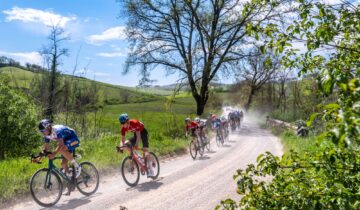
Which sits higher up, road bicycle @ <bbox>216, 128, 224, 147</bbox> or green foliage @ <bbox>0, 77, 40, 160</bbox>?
green foliage @ <bbox>0, 77, 40, 160</bbox>

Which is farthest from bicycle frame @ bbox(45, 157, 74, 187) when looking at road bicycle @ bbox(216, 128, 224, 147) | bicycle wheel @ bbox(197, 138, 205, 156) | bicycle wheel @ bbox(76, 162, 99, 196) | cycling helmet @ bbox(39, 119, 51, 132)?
road bicycle @ bbox(216, 128, 224, 147)

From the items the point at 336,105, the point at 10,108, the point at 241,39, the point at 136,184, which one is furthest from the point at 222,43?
the point at 336,105

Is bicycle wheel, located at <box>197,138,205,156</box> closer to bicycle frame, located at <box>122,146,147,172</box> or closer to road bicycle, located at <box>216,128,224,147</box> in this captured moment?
road bicycle, located at <box>216,128,224,147</box>

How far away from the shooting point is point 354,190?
2877 mm

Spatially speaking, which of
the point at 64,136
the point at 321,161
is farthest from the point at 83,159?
the point at 321,161

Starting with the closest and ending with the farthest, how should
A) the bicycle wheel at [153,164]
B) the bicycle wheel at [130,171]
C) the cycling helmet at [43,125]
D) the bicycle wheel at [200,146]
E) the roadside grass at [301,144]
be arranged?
1. the cycling helmet at [43,125]
2. the bicycle wheel at [130,171]
3. the bicycle wheel at [153,164]
4. the roadside grass at [301,144]
5. the bicycle wheel at [200,146]

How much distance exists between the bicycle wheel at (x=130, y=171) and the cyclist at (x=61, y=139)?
1555 millimetres

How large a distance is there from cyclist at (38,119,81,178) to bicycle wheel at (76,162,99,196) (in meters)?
0.25

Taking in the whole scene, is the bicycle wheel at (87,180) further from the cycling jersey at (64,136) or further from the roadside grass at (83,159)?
the roadside grass at (83,159)

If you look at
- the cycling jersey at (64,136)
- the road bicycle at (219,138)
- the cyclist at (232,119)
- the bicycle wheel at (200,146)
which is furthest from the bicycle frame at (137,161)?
the cyclist at (232,119)

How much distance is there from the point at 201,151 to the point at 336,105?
15879mm

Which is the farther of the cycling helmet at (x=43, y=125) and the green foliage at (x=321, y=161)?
the cycling helmet at (x=43, y=125)

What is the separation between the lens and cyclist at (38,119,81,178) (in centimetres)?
892

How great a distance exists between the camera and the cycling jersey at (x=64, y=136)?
898 cm
